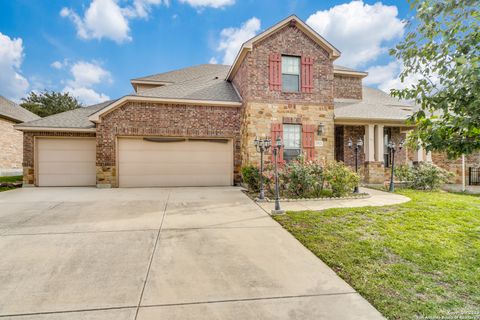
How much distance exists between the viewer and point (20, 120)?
15422 mm

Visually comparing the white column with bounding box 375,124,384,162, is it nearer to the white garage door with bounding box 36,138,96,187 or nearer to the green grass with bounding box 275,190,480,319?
the green grass with bounding box 275,190,480,319

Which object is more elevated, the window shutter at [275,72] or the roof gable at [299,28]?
the roof gable at [299,28]

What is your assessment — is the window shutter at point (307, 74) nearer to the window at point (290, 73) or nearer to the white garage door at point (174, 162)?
the window at point (290, 73)

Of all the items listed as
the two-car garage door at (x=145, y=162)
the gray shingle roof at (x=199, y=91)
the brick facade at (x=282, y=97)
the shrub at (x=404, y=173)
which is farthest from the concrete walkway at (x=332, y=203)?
the gray shingle roof at (x=199, y=91)

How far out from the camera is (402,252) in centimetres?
348

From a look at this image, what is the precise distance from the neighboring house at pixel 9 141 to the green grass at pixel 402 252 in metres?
18.1

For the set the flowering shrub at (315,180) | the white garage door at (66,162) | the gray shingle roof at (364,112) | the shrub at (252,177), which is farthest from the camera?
the gray shingle roof at (364,112)

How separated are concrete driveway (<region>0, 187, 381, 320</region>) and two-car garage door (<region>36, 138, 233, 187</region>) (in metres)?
4.55

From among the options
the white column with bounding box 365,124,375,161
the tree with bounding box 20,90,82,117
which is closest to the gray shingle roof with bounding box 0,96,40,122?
the tree with bounding box 20,90,82,117

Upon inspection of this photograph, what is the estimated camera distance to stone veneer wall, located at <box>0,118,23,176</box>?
46.3 feet

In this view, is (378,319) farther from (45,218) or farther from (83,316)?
(45,218)

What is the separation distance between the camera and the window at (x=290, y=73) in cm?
954

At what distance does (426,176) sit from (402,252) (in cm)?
835

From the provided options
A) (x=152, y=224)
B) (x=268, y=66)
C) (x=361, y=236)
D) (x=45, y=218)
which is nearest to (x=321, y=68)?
(x=268, y=66)
